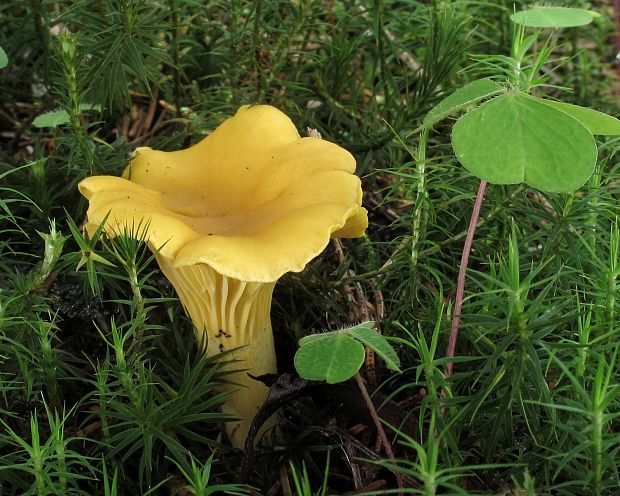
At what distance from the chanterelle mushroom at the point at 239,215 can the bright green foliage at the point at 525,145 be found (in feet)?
0.90

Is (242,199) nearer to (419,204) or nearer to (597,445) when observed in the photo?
(419,204)

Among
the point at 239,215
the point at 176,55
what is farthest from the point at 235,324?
the point at 176,55

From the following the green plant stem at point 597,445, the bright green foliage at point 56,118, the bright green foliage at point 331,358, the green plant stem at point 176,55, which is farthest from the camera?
the green plant stem at point 176,55

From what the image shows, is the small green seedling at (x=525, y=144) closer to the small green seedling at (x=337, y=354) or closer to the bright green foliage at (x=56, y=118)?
the small green seedling at (x=337, y=354)

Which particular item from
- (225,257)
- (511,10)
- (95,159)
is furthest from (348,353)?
(511,10)

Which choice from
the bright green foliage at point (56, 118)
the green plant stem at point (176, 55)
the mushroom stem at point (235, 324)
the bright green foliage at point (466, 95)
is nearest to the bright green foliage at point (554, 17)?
the bright green foliage at point (466, 95)

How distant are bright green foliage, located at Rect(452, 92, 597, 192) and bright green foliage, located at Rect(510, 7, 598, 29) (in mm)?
727

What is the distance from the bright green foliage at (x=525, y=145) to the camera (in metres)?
1.52

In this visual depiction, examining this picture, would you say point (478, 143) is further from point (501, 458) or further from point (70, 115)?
point (70, 115)

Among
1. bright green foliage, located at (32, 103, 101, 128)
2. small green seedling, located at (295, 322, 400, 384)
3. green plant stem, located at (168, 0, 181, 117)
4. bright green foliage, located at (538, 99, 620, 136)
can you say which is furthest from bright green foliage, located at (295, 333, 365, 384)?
green plant stem, located at (168, 0, 181, 117)

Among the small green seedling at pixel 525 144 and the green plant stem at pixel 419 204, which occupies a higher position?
the small green seedling at pixel 525 144

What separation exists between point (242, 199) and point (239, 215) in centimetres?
6

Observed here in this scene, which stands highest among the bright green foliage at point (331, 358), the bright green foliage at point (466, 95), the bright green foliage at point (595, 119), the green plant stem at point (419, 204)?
the bright green foliage at point (466, 95)

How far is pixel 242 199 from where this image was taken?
1.91 meters
